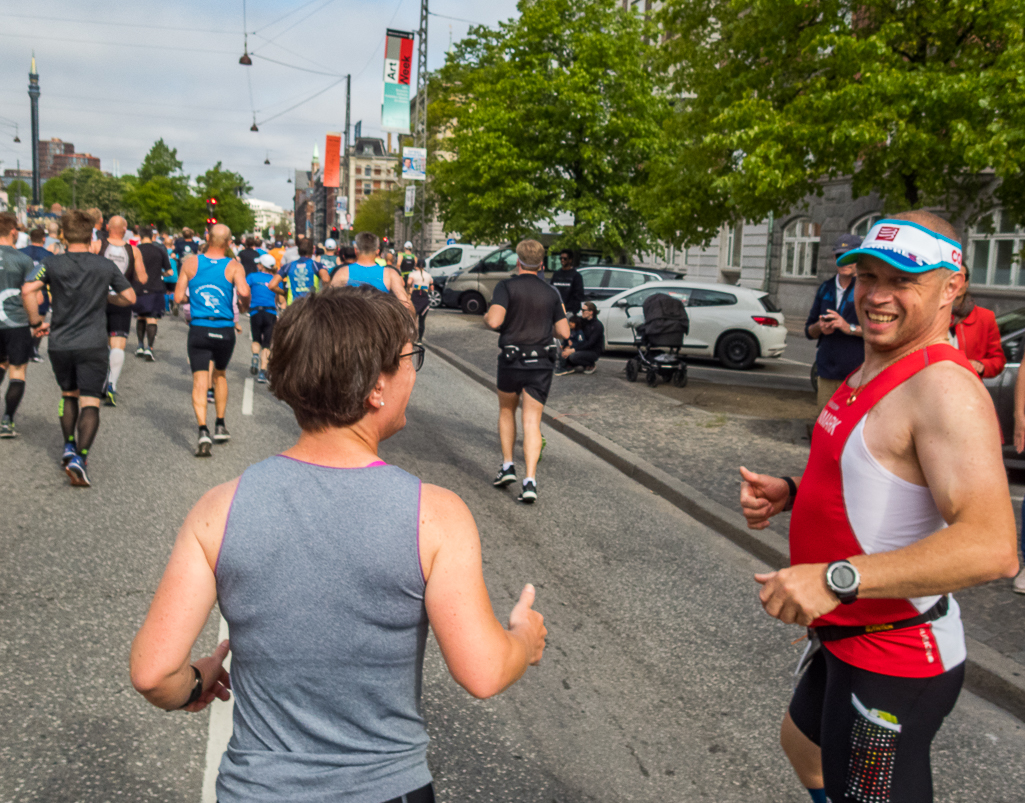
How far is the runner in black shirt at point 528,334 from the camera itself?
720 cm

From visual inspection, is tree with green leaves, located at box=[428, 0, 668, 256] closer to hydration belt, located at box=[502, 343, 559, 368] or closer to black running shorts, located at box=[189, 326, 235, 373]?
black running shorts, located at box=[189, 326, 235, 373]

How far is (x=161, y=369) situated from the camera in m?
13.2

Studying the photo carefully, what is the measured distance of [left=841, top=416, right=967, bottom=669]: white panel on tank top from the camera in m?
1.95

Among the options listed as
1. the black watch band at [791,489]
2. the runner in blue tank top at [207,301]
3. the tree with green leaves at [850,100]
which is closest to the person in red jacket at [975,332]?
the tree with green leaves at [850,100]

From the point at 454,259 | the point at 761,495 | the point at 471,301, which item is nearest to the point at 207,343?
the point at 761,495

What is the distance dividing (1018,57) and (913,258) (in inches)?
389

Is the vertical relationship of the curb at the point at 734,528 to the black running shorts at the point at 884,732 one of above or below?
below

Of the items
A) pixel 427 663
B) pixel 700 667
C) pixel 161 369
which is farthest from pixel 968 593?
pixel 161 369

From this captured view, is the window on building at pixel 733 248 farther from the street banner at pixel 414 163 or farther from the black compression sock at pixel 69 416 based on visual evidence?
the black compression sock at pixel 69 416

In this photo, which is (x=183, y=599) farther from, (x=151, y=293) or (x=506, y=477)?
Answer: (x=151, y=293)

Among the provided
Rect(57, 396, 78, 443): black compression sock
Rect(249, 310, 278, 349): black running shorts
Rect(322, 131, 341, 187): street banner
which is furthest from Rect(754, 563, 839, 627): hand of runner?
Rect(322, 131, 341, 187): street banner

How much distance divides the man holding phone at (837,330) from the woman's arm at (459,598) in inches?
222

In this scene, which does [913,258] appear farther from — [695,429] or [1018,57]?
[1018,57]

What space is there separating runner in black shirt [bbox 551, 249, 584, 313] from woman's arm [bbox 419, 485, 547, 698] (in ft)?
40.2
